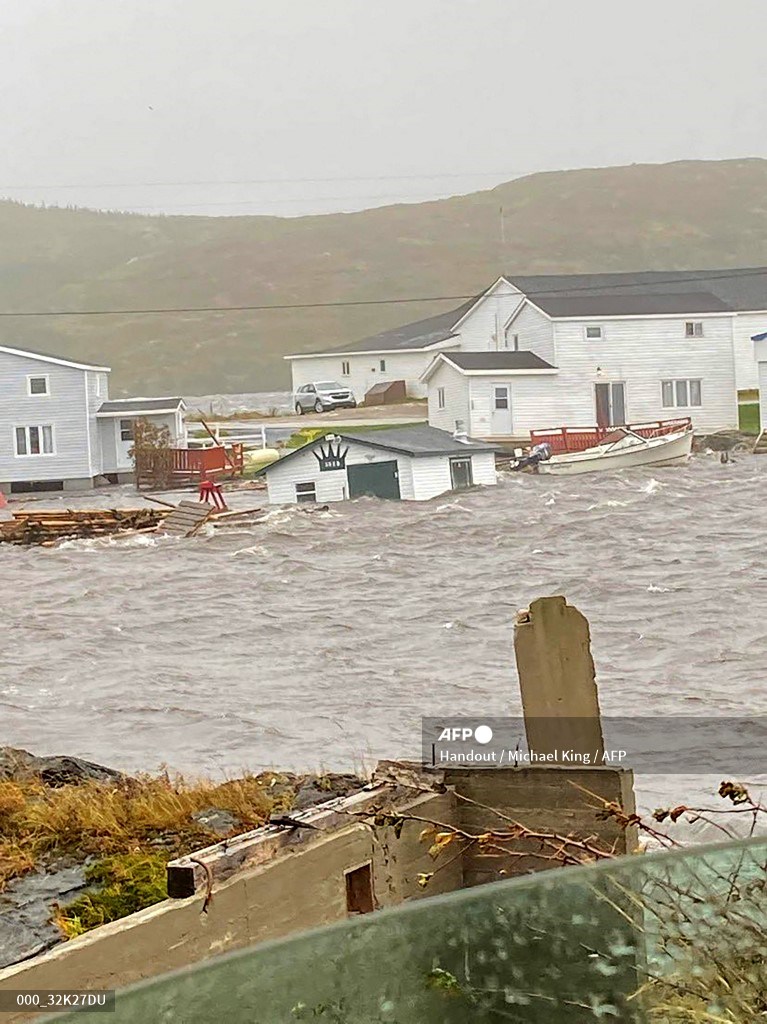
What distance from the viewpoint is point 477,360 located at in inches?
658

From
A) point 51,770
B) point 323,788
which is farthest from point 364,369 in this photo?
point 323,788

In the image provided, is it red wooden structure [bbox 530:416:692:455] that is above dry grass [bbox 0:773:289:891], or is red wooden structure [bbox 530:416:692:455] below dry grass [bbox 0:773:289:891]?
above

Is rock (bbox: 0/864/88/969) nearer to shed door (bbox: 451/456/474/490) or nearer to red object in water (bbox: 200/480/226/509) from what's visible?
shed door (bbox: 451/456/474/490)

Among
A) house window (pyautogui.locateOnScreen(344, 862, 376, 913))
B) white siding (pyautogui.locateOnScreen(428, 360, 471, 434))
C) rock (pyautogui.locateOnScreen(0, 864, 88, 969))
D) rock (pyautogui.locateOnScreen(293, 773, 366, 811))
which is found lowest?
house window (pyautogui.locateOnScreen(344, 862, 376, 913))

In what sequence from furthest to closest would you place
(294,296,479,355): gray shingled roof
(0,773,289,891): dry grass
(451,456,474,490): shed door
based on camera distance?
1. (451,456,474,490): shed door
2. (294,296,479,355): gray shingled roof
3. (0,773,289,891): dry grass

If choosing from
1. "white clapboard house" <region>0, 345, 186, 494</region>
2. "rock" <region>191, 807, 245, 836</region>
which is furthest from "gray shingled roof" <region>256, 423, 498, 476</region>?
"rock" <region>191, 807, 245, 836</region>

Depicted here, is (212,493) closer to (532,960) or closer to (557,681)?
(557,681)

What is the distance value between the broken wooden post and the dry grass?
0.68 meters

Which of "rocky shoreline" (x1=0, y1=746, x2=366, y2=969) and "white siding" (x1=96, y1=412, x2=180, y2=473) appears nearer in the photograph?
"rocky shoreline" (x1=0, y1=746, x2=366, y2=969)

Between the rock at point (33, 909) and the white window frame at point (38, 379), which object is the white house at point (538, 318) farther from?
the rock at point (33, 909)

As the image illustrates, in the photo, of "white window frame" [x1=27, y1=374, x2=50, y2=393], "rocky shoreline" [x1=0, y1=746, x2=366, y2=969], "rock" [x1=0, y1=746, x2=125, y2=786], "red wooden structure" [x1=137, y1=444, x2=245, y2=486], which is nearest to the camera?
"rocky shoreline" [x1=0, y1=746, x2=366, y2=969]

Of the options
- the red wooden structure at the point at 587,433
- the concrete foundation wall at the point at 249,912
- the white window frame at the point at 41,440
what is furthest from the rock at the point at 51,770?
the white window frame at the point at 41,440

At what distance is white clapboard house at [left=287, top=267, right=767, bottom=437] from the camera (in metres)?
16.2

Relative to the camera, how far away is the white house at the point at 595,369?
16297 mm
